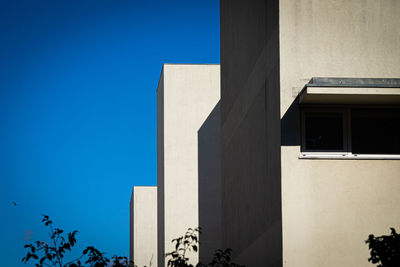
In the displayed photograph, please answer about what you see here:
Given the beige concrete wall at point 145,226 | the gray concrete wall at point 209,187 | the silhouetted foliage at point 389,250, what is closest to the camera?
the silhouetted foliage at point 389,250

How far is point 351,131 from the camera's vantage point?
11.1 m

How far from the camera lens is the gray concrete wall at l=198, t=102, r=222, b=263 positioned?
30.5 metres

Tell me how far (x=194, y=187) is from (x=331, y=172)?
20.7 metres

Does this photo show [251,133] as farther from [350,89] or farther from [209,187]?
[209,187]

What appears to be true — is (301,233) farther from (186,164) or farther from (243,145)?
(186,164)

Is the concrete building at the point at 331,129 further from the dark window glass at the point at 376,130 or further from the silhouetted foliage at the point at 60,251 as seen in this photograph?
the silhouetted foliage at the point at 60,251

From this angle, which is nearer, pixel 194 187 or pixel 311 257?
pixel 311 257

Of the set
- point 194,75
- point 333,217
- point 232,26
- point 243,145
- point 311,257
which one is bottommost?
point 311,257

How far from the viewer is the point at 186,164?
31297mm

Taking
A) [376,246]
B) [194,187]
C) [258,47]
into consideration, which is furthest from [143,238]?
[376,246]

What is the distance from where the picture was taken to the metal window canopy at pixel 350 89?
10.3 metres

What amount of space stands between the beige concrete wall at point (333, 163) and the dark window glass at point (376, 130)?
29 centimetres

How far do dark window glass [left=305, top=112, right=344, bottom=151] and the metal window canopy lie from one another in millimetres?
491

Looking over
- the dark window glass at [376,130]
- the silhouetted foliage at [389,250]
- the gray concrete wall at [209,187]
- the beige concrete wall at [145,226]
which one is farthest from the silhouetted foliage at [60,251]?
the beige concrete wall at [145,226]
